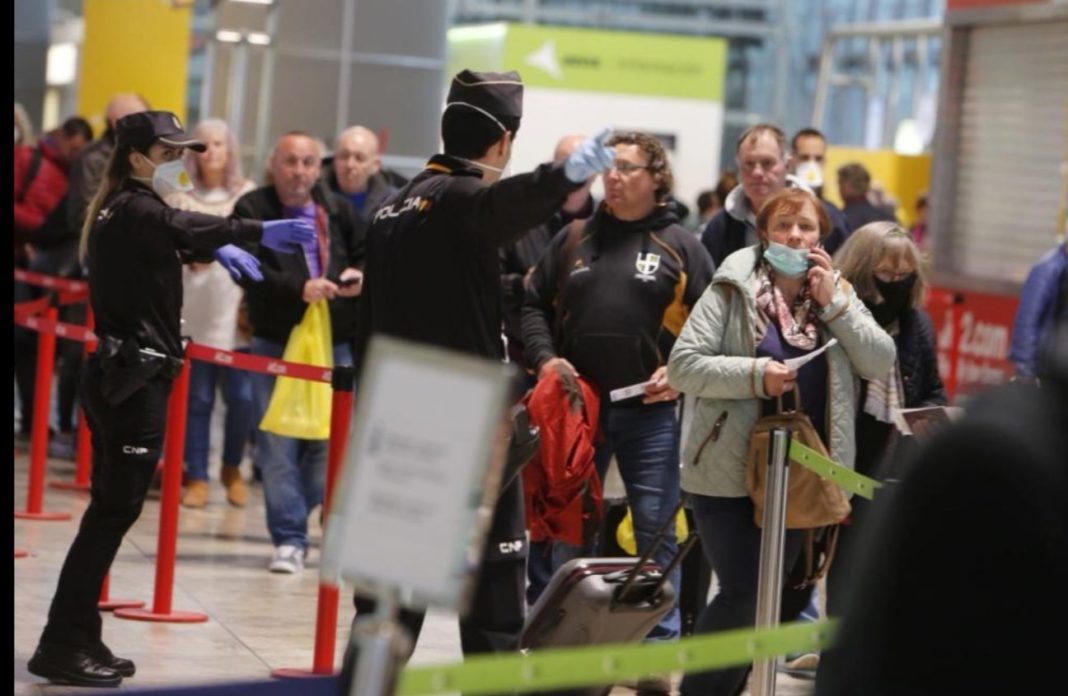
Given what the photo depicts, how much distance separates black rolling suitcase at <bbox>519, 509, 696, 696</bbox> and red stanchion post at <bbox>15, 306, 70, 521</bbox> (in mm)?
4182

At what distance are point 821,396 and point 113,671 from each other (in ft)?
7.84

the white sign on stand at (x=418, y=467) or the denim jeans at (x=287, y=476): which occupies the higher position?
the white sign on stand at (x=418, y=467)

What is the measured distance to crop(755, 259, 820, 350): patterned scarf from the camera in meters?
6.30

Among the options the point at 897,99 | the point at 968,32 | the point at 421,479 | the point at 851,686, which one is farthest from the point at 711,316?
the point at 897,99

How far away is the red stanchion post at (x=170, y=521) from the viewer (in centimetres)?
771

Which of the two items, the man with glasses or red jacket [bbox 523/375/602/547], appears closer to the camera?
red jacket [bbox 523/375/602/547]

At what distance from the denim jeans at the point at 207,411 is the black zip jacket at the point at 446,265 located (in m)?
5.27

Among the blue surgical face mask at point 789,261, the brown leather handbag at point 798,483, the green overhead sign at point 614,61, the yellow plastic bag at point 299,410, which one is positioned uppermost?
the green overhead sign at point 614,61

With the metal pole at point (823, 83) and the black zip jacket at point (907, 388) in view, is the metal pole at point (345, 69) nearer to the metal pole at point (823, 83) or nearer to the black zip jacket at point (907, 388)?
the black zip jacket at point (907, 388)

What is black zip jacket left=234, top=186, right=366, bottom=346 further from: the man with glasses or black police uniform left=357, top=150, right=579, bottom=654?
black police uniform left=357, top=150, right=579, bottom=654

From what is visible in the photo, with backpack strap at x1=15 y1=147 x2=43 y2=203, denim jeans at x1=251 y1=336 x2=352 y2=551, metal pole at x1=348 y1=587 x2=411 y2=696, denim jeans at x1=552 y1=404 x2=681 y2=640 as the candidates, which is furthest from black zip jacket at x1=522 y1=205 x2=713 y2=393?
backpack strap at x1=15 y1=147 x2=43 y2=203

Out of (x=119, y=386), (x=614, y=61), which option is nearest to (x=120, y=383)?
(x=119, y=386)

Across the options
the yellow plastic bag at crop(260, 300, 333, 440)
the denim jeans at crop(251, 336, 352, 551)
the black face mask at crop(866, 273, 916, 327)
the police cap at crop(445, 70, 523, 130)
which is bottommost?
the denim jeans at crop(251, 336, 352, 551)

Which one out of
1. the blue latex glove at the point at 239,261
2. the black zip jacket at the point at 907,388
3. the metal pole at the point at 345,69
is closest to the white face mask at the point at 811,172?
the black zip jacket at the point at 907,388
